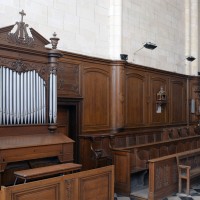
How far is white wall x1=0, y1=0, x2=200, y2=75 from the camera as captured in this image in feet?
22.4

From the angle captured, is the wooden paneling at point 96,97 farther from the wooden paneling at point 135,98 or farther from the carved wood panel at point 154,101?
the carved wood panel at point 154,101

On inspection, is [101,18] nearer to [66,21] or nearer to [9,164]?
[66,21]

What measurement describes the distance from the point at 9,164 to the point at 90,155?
2.64m

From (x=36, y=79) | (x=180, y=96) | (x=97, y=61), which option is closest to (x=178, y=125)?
(x=180, y=96)

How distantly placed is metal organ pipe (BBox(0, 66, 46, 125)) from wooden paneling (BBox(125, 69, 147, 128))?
3.47m

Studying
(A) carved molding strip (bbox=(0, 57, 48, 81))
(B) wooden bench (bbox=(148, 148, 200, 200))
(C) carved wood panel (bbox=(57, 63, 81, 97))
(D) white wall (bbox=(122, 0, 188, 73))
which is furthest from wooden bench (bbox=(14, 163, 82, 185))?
(D) white wall (bbox=(122, 0, 188, 73))

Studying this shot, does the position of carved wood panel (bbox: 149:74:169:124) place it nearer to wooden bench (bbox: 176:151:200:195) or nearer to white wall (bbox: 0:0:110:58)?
white wall (bbox: 0:0:110:58)

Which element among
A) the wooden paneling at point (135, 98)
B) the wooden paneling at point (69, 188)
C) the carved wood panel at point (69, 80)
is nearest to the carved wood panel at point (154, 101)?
the wooden paneling at point (135, 98)

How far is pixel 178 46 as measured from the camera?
1148cm

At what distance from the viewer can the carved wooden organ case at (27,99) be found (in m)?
5.12

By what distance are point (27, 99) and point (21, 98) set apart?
0.13 meters

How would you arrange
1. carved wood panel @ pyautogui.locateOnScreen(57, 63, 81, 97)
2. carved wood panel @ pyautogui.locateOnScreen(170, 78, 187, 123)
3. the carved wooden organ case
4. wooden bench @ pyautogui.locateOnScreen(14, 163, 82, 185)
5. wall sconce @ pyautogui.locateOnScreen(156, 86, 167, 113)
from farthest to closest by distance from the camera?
1. carved wood panel @ pyautogui.locateOnScreen(170, 78, 187, 123)
2. wall sconce @ pyautogui.locateOnScreen(156, 86, 167, 113)
3. carved wood panel @ pyautogui.locateOnScreen(57, 63, 81, 97)
4. the carved wooden organ case
5. wooden bench @ pyautogui.locateOnScreen(14, 163, 82, 185)

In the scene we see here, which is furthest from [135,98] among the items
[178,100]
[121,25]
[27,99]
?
[27,99]

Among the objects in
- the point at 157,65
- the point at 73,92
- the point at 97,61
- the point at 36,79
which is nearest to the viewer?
the point at 36,79
